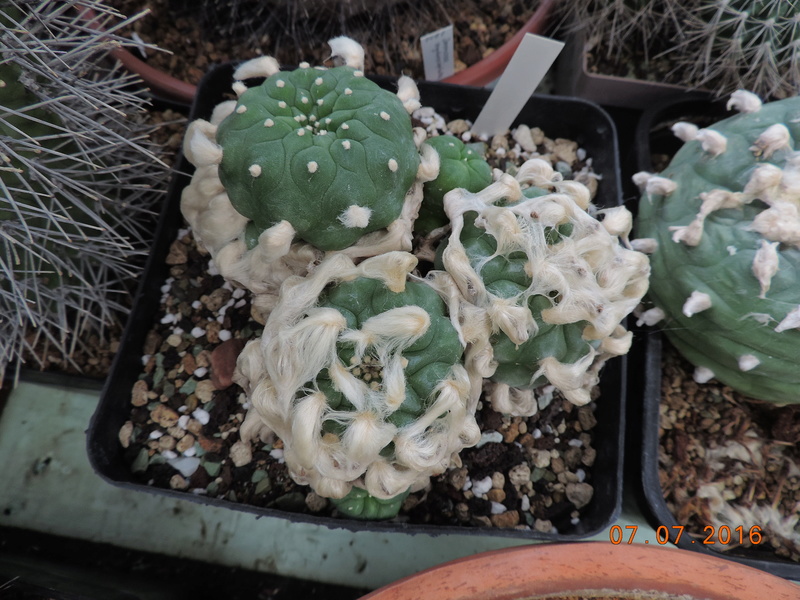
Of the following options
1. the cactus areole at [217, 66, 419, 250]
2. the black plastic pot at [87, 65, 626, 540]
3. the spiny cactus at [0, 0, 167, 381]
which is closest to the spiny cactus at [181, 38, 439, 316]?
the cactus areole at [217, 66, 419, 250]

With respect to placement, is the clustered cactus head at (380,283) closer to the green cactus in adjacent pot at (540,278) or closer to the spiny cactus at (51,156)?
the green cactus in adjacent pot at (540,278)

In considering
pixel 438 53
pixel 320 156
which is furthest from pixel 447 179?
pixel 438 53

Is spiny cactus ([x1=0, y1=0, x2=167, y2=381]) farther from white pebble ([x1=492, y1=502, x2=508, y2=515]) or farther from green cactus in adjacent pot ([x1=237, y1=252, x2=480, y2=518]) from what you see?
white pebble ([x1=492, y1=502, x2=508, y2=515])

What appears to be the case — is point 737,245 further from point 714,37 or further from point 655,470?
point 714,37
